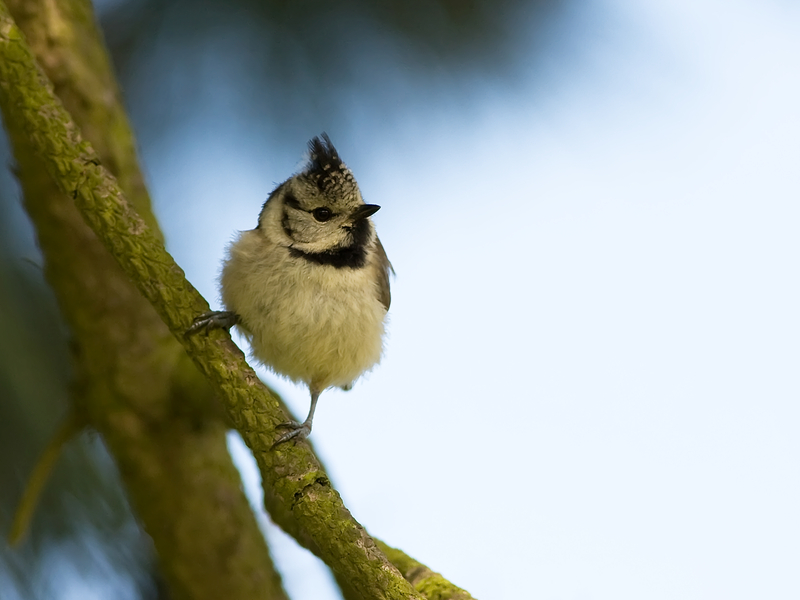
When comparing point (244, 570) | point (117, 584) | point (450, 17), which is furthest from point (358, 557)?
point (450, 17)

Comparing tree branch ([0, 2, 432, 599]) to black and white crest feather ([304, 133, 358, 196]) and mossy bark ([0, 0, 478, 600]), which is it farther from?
black and white crest feather ([304, 133, 358, 196])

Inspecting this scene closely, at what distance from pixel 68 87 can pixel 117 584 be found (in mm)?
979

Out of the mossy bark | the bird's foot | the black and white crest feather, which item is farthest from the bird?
the bird's foot

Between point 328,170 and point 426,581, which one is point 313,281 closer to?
point 328,170

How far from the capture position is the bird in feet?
4.86

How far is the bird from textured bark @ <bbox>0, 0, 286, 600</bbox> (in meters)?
0.18

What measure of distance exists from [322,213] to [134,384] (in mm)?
497

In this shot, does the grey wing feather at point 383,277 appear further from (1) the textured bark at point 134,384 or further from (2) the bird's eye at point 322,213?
(1) the textured bark at point 134,384

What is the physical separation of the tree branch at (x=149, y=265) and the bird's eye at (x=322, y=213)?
1.49ft

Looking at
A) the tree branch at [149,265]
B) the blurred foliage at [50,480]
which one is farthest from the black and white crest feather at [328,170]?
the blurred foliage at [50,480]

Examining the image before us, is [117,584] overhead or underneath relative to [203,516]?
underneath

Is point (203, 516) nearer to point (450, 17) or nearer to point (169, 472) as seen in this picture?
point (169, 472)

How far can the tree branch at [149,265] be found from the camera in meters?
1.09

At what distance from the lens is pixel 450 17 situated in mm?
1435
